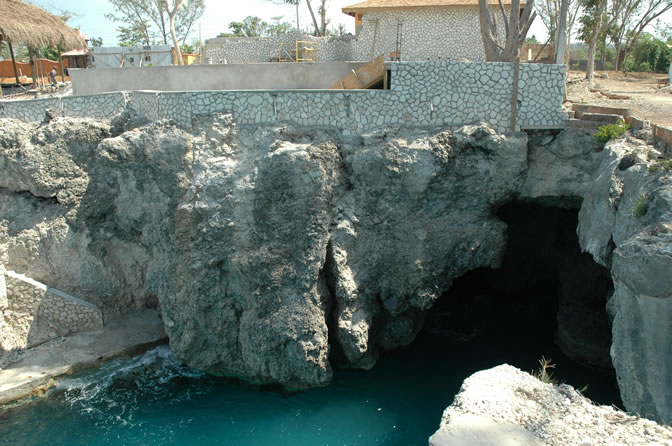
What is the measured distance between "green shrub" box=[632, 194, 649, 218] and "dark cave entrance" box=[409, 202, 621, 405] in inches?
276

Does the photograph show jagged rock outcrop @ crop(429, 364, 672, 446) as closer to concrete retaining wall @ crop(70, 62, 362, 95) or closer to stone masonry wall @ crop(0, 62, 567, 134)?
stone masonry wall @ crop(0, 62, 567, 134)

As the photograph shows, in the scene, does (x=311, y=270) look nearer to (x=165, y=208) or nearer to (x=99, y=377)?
(x=165, y=208)

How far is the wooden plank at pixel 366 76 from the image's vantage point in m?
15.7

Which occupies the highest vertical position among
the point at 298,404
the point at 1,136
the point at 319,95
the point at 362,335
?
the point at 319,95

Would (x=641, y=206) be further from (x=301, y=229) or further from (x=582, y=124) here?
(x=301, y=229)

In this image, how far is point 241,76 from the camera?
17.5 m

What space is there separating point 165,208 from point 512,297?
13557 mm

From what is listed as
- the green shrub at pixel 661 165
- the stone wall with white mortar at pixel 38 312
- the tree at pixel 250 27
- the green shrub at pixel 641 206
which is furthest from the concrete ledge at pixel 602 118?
the tree at pixel 250 27

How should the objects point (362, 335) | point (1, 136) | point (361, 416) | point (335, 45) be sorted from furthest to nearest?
point (335, 45)
point (1, 136)
point (362, 335)
point (361, 416)

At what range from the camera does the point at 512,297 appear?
1978 cm

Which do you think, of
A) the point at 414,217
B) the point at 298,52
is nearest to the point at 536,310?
the point at 414,217

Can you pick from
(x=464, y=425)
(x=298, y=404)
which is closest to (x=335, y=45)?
(x=298, y=404)

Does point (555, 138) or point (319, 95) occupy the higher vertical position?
point (319, 95)

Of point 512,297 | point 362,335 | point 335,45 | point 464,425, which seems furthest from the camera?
point 335,45
